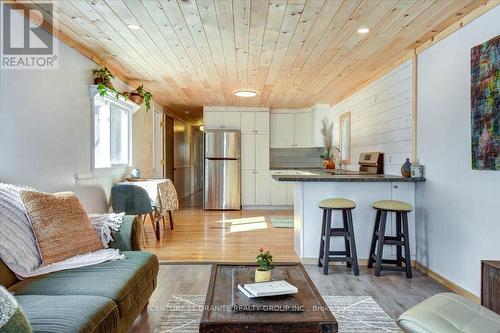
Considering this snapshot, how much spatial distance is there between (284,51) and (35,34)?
2293 millimetres

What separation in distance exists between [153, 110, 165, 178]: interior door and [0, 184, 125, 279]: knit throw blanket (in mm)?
4646

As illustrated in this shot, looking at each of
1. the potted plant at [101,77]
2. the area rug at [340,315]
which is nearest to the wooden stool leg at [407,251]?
the area rug at [340,315]

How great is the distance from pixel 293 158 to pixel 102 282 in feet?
22.5

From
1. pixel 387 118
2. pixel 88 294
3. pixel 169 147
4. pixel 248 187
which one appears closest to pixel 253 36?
pixel 387 118

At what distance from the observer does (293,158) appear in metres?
8.48

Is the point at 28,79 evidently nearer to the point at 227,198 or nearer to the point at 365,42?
the point at 365,42

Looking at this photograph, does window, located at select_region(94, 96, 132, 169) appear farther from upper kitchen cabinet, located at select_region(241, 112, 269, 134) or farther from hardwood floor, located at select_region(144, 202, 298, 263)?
upper kitchen cabinet, located at select_region(241, 112, 269, 134)

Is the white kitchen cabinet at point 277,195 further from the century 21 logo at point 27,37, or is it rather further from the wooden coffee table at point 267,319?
the wooden coffee table at point 267,319

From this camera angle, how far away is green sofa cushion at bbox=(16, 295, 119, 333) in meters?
1.43

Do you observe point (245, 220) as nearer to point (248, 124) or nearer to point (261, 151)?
point (261, 151)

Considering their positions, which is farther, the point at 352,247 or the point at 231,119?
the point at 231,119

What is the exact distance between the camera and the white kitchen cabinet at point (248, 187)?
8.00 meters

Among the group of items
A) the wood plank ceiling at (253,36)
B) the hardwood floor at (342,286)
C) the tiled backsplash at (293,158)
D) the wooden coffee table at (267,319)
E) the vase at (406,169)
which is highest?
the wood plank ceiling at (253,36)

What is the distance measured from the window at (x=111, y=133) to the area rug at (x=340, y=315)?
2090mm
